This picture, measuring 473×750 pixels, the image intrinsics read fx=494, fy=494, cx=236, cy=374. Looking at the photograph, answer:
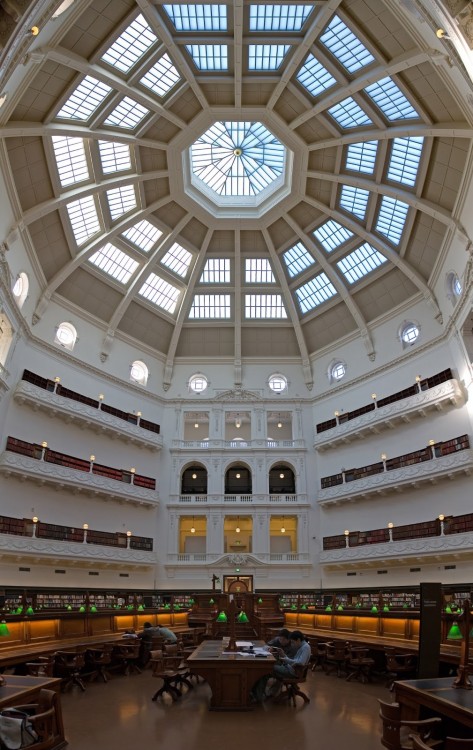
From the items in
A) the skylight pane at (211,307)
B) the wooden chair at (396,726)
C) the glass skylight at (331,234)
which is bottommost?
the wooden chair at (396,726)

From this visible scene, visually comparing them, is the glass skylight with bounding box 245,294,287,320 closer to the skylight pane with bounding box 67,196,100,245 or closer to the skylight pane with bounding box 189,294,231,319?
the skylight pane with bounding box 189,294,231,319

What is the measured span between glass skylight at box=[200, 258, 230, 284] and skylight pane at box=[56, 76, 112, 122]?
1229 cm

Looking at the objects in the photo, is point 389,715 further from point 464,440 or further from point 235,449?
point 235,449

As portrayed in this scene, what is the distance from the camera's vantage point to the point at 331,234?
2989 centimetres

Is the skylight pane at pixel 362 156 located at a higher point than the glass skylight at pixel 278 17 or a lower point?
lower

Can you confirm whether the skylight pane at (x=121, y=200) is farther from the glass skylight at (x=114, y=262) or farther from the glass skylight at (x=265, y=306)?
the glass skylight at (x=265, y=306)

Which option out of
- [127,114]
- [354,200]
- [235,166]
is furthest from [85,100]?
[354,200]

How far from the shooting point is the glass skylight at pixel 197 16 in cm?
1989

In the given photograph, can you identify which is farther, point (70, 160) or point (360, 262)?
point (360, 262)

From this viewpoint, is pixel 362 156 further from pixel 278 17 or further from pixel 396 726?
pixel 396 726

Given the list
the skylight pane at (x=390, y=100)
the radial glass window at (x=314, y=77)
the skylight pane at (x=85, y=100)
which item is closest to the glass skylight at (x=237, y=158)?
the radial glass window at (x=314, y=77)

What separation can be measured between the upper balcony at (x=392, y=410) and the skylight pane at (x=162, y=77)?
18889 millimetres

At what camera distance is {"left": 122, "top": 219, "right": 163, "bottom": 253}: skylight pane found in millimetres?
29266

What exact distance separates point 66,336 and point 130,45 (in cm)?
1477
